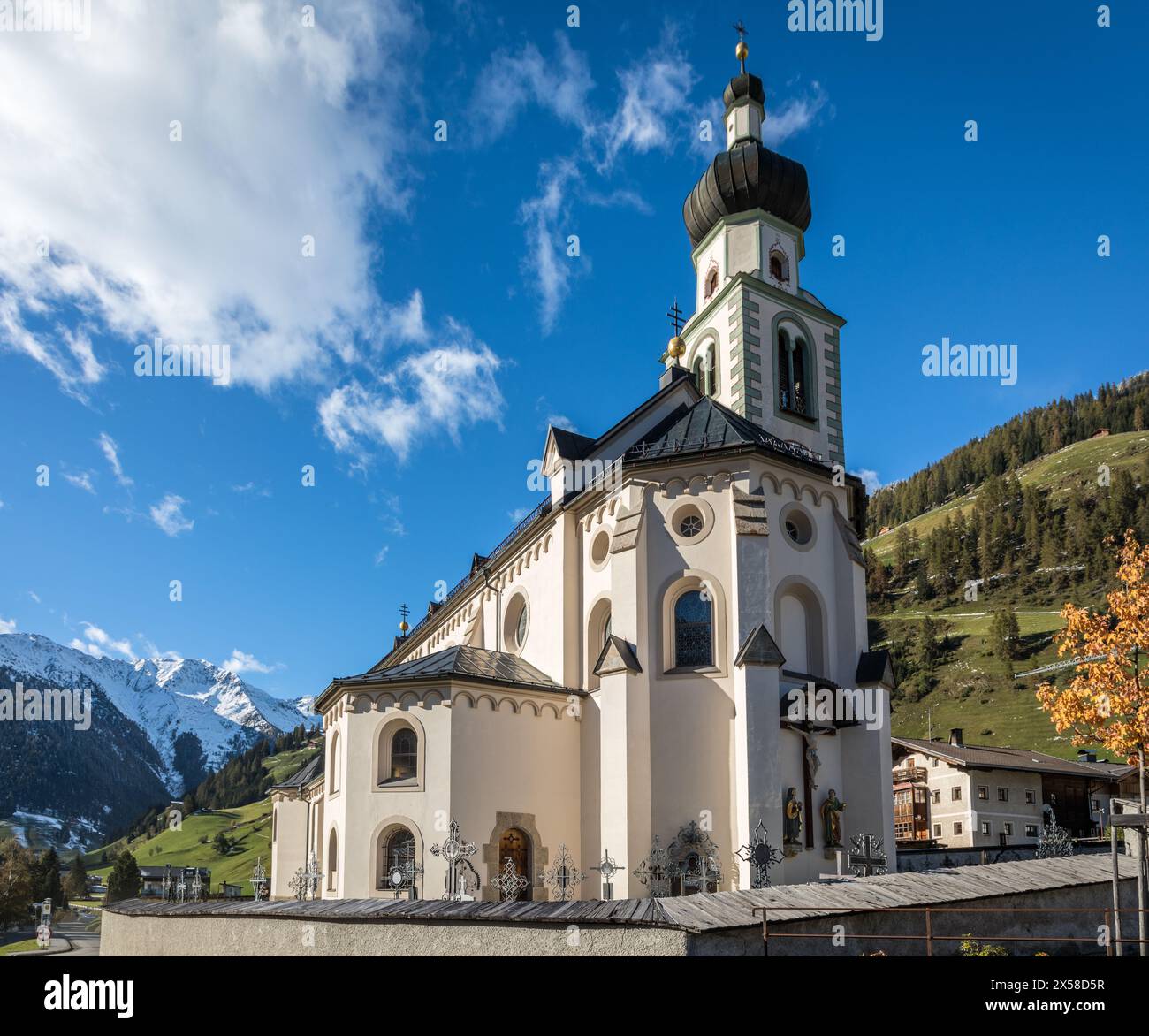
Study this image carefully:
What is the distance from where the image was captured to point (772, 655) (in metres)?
28.3

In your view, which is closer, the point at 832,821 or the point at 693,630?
the point at 832,821

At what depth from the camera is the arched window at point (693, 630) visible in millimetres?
29688

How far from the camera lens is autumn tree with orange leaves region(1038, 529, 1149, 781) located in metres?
18.6

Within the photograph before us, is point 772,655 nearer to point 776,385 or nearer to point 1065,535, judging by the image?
point 776,385

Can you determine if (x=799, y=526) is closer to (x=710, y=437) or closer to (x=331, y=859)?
(x=710, y=437)

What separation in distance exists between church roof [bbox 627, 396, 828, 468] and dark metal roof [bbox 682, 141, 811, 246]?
36.0 ft

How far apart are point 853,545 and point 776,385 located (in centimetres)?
866

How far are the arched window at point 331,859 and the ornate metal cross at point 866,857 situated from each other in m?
14.3

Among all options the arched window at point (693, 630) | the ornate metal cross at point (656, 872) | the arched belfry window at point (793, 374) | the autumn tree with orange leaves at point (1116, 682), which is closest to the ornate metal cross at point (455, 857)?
the ornate metal cross at point (656, 872)

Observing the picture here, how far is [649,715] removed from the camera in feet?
95.6

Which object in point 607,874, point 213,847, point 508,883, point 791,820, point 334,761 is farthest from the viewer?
point 213,847

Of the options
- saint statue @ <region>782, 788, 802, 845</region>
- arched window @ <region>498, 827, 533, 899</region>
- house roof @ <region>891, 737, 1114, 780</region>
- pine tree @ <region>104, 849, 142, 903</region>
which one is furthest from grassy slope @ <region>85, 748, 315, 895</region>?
saint statue @ <region>782, 788, 802, 845</region>

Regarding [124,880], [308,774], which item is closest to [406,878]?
[308,774]

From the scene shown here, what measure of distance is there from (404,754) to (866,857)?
1259cm
